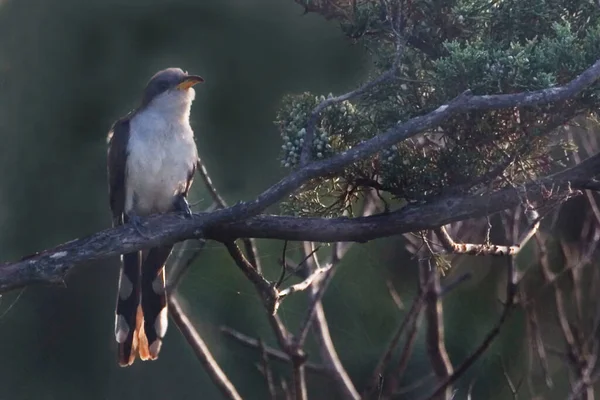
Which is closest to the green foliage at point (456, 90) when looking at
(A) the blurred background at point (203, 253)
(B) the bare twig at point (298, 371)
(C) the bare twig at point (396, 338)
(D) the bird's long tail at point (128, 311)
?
(B) the bare twig at point (298, 371)

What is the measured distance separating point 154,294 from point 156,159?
1.65ft

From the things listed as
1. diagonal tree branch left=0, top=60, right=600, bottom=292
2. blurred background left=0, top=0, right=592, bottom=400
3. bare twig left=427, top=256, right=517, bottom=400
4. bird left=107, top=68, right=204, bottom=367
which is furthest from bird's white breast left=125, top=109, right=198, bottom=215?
blurred background left=0, top=0, right=592, bottom=400

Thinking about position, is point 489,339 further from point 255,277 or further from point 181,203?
point 181,203

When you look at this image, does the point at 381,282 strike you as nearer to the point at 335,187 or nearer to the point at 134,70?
the point at 134,70

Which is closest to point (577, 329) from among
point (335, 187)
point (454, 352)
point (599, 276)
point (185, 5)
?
point (599, 276)

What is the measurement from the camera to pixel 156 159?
3268 mm

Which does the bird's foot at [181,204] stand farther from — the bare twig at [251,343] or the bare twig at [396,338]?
the bare twig at [396,338]

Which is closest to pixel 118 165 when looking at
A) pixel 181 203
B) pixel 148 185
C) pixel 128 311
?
pixel 148 185

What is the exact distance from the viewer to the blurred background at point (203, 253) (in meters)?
5.17

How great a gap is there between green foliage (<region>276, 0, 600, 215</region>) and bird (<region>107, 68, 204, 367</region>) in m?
0.82

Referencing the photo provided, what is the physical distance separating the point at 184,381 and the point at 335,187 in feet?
9.47

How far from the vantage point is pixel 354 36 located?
2.53 metres

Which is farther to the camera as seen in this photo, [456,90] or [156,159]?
[156,159]

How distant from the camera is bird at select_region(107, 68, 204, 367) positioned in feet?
10.8
